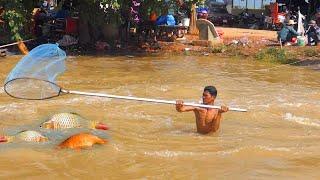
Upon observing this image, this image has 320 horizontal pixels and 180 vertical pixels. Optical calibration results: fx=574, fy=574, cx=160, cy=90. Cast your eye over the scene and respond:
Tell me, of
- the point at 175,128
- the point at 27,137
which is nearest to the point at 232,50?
the point at 175,128

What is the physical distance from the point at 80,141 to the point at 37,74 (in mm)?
1071

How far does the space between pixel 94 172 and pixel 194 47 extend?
13.4m

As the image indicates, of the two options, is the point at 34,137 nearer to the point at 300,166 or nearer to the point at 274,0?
the point at 300,166

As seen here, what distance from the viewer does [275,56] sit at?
57.4ft

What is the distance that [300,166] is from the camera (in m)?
6.79

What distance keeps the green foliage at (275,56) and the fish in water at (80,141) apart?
10.8 m

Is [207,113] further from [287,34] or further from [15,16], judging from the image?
[287,34]

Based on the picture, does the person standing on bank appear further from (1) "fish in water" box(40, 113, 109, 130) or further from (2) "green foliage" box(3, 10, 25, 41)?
(1) "fish in water" box(40, 113, 109, 130)

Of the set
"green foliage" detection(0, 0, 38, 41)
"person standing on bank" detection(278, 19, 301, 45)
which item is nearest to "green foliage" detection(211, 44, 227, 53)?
"person standing on bank" detection(278, 19, 301, 45)

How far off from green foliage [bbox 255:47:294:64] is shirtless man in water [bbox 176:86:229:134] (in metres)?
9.43

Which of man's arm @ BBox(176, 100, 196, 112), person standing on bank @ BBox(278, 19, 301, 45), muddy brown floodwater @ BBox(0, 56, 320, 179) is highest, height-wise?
person standing on bank @ BBox(278, 19, 301, 45)

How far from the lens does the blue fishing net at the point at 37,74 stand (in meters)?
7.24

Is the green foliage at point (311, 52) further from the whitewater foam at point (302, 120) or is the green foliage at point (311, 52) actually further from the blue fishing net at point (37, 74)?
the blue fishing net at point (37, 74)

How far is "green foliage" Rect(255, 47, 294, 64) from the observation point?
1717cm
